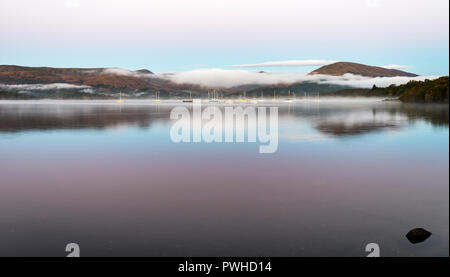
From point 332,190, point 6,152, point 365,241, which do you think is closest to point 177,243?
point 365,241

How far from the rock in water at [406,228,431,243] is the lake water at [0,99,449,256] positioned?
0.78 feet

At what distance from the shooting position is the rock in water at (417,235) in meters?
11.1

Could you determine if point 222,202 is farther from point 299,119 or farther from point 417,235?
point 299,119

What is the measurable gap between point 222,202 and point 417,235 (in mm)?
7009

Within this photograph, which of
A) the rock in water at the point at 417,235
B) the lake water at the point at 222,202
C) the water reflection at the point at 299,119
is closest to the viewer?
the lake water at the point at 222,202

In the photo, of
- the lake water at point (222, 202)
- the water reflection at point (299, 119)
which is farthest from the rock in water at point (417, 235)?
the water reflection at point (299, 119)

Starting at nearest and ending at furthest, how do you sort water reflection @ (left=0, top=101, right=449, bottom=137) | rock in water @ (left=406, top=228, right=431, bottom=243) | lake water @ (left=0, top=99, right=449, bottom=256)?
1. lake water @ (left=0, top=99, right=449, bottom=256)
2. rock in water @ (left=406, top=228, right=431, bottom=243)
3. water reflection @ (left=0, top=101, right=449, bottom=137)

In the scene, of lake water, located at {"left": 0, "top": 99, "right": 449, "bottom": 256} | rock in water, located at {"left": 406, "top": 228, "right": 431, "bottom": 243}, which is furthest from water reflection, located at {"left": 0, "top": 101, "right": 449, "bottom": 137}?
rock in water, located at {"left": 406, "top": 228, "right": 431, "bottom": 243}

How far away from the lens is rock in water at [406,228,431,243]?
11133mm

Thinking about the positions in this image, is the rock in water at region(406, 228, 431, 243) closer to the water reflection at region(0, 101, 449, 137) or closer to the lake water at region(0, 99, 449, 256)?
the lake water at region(0, 99, 449, 256)

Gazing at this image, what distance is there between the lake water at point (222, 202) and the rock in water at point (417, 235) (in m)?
0.24

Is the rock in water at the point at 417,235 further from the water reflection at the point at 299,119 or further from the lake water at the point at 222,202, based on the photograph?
the water reflection at the point at 299,119
